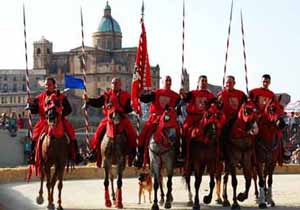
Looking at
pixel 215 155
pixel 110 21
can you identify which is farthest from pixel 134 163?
pixel 110 21

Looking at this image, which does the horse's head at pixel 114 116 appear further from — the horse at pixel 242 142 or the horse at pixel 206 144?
the horse at pixel 242 142

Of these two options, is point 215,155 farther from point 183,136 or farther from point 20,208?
point 20,208

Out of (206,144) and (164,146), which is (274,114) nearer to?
(206,144)

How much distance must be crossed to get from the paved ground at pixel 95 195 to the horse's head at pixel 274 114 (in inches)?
69.8

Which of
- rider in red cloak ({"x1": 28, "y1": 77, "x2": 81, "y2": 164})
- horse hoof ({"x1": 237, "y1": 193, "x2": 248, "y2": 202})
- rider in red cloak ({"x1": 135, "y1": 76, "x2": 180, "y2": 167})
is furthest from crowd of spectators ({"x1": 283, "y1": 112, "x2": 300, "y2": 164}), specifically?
rider in red cloak ({"x1": 28, "y1": 77, "x2": 81, "y2": 164})

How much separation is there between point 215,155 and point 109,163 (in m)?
2.26

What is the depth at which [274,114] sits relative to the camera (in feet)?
55.6

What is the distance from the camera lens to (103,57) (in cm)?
16438

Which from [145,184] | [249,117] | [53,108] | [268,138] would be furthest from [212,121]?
[145,184]

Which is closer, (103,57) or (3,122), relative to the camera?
(3,122)

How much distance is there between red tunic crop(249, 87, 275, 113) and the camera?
17.2m

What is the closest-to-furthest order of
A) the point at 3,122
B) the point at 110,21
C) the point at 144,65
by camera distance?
1. the point at 144,65
2. the point at 3,122
3. the point at 110,21

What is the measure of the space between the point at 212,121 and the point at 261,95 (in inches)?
80.9

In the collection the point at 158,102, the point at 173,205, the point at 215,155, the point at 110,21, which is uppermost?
the point at 110,21
